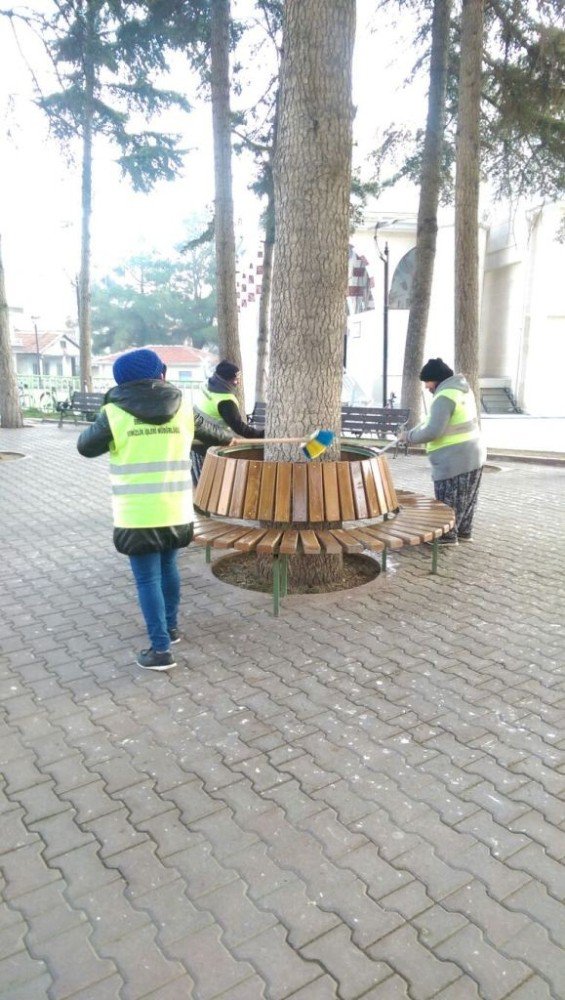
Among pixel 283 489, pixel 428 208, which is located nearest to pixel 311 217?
pixel 283 489

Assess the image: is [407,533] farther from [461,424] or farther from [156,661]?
[156,661]

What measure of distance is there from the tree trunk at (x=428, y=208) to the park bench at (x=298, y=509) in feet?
26.6

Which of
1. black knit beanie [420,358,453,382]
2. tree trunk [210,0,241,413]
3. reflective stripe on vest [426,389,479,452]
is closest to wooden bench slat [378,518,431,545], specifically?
reflective stripe on vest [426,389,479,452]

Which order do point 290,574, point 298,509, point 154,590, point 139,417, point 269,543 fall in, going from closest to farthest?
point 139,417 < point 154,590 < point 269,543 < point 298,509 < point 290,574

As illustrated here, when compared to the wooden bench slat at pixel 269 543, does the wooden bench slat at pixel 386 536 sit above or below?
below

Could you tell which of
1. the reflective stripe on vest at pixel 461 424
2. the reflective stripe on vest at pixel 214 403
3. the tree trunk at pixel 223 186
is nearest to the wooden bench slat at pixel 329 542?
the reflective stripe on vest at pixel 461 424

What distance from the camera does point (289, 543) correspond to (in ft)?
12.9

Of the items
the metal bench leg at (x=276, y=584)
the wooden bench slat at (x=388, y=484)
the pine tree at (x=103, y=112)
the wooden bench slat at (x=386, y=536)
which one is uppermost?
the pine tree at (x=103, y=112)

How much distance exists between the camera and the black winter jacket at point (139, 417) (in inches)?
125

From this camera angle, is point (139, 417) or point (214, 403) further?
point (214, 403)

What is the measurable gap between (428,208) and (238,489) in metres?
8.93

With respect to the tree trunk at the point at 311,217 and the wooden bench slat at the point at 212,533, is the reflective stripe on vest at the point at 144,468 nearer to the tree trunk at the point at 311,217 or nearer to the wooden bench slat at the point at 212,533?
the wooden bench slat at the point at 212,533

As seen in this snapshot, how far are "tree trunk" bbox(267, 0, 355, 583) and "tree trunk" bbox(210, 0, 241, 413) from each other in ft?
19.1

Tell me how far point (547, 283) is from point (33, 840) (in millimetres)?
23415
